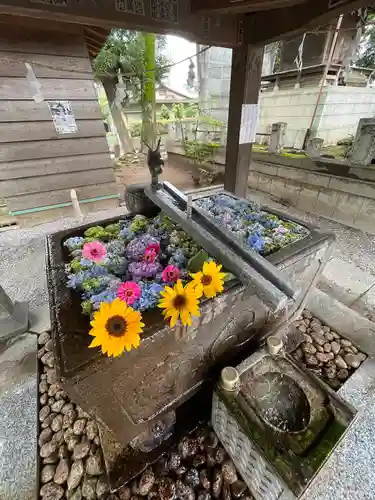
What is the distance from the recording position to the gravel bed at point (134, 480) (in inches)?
50.8

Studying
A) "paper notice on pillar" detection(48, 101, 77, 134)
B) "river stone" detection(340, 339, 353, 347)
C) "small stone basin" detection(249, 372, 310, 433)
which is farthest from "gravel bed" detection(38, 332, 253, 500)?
"paper notice on pillar" detection(48, 101, 77, 134)

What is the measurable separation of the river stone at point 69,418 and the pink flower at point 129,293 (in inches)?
45.1

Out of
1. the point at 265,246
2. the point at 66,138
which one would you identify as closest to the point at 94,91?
the point at 66,138

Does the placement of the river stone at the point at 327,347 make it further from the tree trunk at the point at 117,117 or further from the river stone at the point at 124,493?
the tree trunk at the point at 117,117

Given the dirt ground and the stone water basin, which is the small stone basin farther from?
the dirt ground

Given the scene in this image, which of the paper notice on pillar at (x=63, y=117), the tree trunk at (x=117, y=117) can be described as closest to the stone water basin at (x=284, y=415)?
the paper notice on pillar at (x=63, y=117)

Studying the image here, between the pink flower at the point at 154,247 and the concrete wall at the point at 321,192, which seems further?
the concrete wall at the point at 321,192

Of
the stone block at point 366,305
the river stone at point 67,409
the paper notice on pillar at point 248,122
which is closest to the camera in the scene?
the river stone at point 67,409

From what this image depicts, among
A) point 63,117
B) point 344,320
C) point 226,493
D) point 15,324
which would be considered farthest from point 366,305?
point 63,117

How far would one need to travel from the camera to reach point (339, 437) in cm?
109

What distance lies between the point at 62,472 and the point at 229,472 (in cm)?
96

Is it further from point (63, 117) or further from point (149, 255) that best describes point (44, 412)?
point (63, 117)

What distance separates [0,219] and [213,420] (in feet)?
14.9

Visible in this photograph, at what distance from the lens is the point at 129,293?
1093 millimetres
